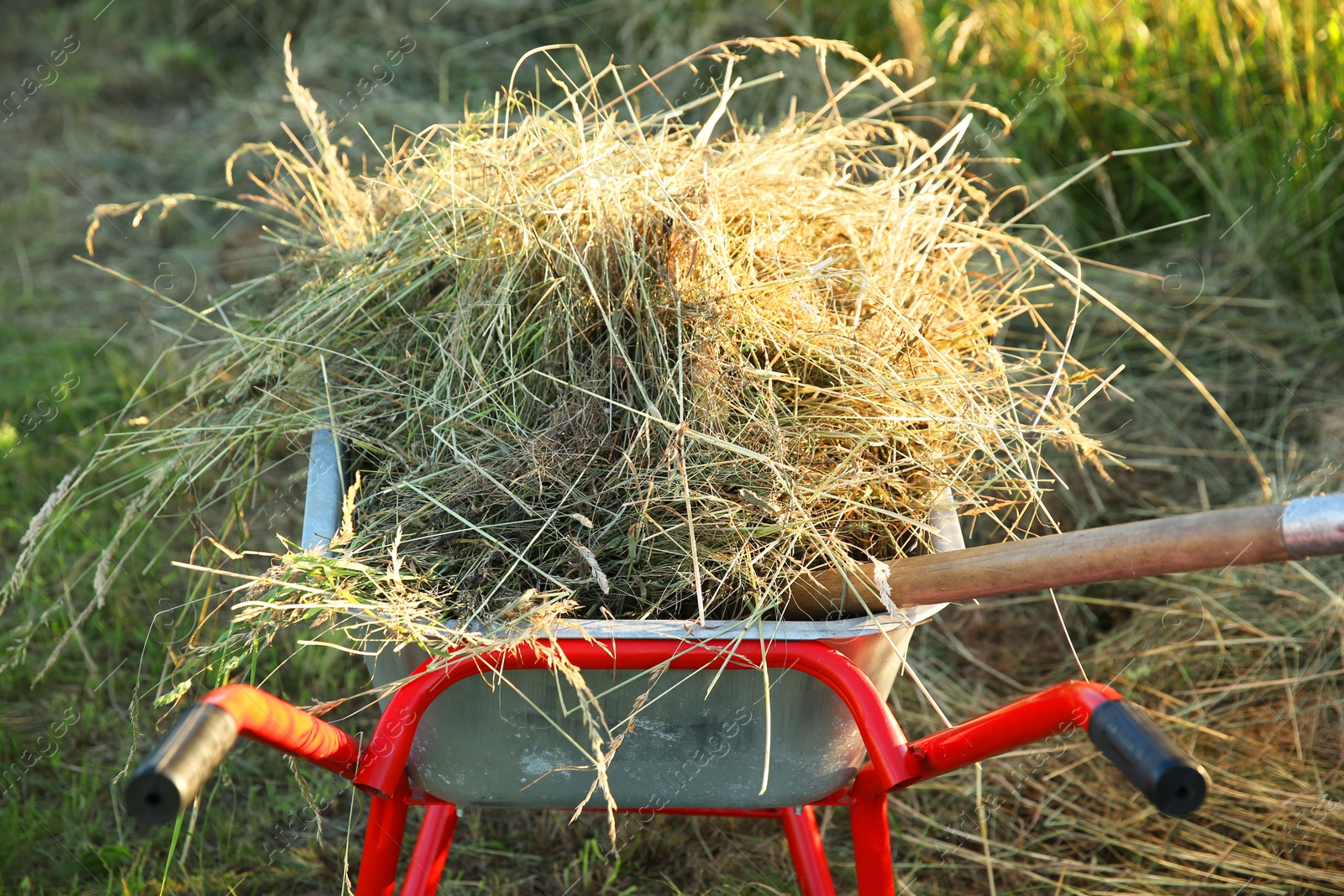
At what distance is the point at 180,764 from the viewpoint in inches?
29.0

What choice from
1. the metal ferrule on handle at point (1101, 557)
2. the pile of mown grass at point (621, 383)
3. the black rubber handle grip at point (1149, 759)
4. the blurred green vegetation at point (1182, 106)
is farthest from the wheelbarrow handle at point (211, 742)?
the blurred green vegetation at point (1182, 106)

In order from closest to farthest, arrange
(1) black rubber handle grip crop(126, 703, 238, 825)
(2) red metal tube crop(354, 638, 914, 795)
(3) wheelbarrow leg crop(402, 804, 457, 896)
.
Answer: (1) black rubber handle grip crop(126, 703, 238, 825) < (2) red metal tube crop(354, 638, 914, 795) < (3) wheelbarrow leg crop(402, 804, 457, 896)

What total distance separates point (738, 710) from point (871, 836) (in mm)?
207

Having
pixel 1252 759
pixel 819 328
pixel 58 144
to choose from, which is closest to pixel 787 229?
pixel 819 328

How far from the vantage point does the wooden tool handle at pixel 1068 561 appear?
0.82 metres

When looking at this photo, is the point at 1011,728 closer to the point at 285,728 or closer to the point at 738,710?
the point at 738,710

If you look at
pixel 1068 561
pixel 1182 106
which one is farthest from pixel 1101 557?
pixel 1182 106

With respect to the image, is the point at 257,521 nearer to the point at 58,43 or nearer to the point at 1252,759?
the point at 1252,759

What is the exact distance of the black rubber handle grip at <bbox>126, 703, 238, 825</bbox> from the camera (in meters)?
0.72

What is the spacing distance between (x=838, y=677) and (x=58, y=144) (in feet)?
12.4

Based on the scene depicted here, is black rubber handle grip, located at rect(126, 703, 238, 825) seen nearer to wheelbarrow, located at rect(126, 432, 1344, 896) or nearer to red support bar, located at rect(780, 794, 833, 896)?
wheelbarrow, located at rect(126, 432, 1344, 896)

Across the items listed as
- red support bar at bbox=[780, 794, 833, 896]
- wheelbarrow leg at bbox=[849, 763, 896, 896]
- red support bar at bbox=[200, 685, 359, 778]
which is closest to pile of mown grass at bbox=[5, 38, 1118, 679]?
red support bar at bbox=[200, 685, 359, 778]

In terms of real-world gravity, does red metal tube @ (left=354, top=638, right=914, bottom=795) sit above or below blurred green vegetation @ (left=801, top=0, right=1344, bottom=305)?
above

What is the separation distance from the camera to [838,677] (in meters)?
0.98
